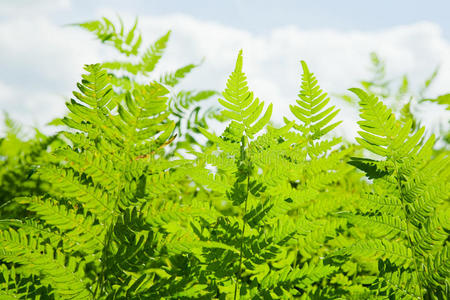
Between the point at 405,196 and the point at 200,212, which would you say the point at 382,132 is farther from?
the point at 200,212

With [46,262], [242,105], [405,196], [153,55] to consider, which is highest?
[153,55]

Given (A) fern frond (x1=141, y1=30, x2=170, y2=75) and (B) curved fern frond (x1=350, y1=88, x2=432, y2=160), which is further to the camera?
(A) fern frond (x1=141, y1=30, x2=170, y2=75)

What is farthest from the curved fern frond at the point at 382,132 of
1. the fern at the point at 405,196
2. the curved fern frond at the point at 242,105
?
the curved fern frond at the point at 242,105

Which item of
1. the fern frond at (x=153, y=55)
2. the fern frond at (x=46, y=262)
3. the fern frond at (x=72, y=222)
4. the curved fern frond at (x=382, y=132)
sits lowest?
the fern frond at (x=46, y=262)

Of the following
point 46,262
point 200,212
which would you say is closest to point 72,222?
point 46,262

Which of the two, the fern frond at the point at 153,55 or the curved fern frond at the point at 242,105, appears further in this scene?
the fern frond at the point at 153,55

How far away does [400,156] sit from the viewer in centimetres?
58

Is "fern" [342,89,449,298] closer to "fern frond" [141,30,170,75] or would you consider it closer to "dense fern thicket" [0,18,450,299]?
"dense fern thicket" [0,18,450,299]

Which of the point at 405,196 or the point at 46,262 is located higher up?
the point at 405,196

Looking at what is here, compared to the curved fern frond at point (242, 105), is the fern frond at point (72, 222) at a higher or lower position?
lower

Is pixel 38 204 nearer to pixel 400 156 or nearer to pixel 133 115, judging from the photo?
pixel 133 115

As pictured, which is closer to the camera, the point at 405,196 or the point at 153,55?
the point at 405,196

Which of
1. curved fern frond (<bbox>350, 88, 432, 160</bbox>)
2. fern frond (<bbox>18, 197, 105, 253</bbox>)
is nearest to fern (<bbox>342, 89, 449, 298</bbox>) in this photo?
curved fern frond (<bbox>350, 88, 432, 160</bbox>)

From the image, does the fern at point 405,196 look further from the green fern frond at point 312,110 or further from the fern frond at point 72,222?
the fern frond at point 72,222
